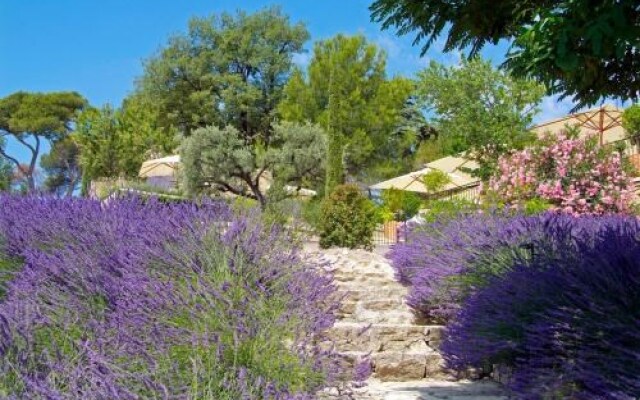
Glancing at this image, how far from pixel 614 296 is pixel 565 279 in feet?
1.50

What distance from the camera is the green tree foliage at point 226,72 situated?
3791cm

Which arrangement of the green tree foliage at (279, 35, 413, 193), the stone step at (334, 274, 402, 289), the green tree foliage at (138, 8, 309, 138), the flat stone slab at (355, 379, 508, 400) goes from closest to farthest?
the flat stone slab at (355, 379, 508, 400), the stone step at (334, 274, 402, 289), the green tree foliage at (279, 35, 413, 193), the green tree foliage at (138, 8, 309, 138)

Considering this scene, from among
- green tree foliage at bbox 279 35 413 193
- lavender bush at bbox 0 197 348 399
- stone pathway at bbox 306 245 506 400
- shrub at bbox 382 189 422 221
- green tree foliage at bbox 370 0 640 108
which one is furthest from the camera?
green tree foliage at bbox 279 35 413 193

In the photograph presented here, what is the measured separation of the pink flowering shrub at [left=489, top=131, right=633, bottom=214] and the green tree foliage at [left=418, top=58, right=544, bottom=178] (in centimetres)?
1266

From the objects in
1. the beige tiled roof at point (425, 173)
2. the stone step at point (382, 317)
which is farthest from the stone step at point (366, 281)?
the beige tiled roof at point (425, 173)

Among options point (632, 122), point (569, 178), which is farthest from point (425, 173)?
point (569, 178)

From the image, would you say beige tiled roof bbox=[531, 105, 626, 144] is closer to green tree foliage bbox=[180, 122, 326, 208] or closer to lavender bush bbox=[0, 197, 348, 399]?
green tree foliage bbox=[180, 122, 326, 208]

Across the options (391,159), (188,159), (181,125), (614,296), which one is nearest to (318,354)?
(614,296)

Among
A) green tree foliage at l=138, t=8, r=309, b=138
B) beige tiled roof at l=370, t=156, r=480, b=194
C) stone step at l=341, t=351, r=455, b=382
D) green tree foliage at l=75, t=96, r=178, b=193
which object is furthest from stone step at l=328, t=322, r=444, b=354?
green tree foliage at l=138, t=8, r=309, b=138

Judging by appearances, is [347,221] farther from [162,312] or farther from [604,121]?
[604,121]

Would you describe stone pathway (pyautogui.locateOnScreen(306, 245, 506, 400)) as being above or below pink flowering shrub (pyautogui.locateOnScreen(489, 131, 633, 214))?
below

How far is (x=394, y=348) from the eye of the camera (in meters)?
6.26

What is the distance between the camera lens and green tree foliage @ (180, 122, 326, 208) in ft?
83.1

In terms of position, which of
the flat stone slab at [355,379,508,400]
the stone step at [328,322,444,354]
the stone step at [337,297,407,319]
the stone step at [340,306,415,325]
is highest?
the stone step at [337,297,407,319]
